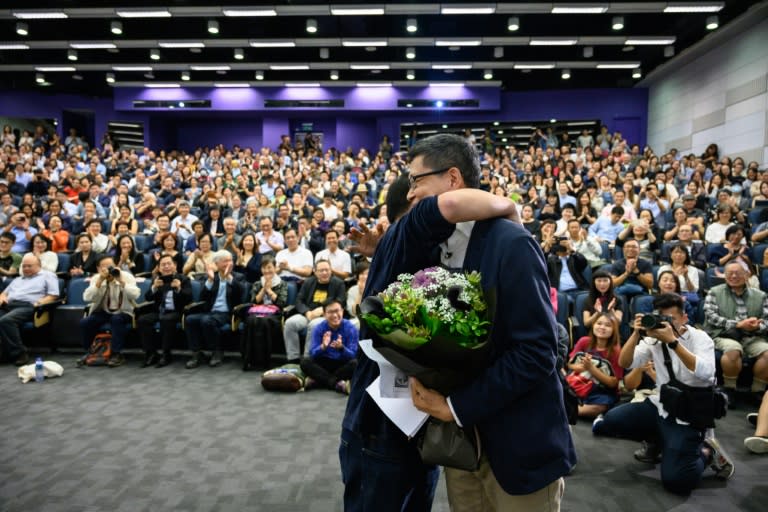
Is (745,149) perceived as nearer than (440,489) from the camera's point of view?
No

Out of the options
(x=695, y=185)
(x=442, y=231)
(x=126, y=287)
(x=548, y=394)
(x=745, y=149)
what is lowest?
(x=126, y=287)

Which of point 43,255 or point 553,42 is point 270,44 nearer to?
point 553,42

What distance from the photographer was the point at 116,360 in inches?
208

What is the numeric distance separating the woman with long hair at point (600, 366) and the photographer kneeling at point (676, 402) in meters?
0.57

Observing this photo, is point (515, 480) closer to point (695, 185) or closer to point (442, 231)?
point (442, 231)

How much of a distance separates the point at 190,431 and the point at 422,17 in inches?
404

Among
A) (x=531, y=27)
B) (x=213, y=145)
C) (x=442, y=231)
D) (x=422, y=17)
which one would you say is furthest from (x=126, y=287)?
(x=213, y=145)

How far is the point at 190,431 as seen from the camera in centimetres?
346

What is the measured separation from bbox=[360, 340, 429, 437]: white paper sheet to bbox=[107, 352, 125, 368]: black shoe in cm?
503

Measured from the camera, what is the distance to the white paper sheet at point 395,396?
3.69 ft

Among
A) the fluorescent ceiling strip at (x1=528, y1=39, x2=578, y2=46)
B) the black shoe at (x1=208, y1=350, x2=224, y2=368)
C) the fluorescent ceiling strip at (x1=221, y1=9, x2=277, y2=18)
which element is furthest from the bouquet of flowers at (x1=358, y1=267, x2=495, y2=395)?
the fluorescent ceiling strip at (x1=528, y1=39, x2=578, y2=46)

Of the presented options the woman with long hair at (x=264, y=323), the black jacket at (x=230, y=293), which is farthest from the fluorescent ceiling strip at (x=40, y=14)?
the woman with long hair at (x=264, y=323)

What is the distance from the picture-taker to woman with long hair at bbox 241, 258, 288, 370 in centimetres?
509

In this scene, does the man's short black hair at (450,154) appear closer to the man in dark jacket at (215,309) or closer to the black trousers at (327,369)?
the black trousers at (327,369)
